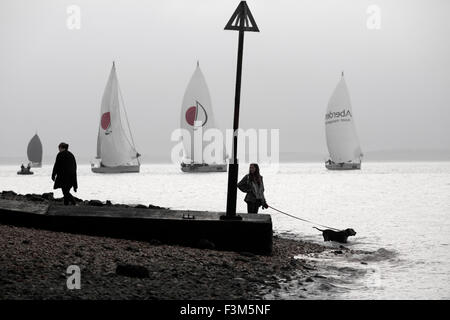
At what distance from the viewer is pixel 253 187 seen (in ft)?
45.0

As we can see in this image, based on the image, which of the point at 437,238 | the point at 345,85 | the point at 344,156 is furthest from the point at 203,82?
the point at 437,238

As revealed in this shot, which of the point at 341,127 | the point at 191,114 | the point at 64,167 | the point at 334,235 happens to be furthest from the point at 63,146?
the point at 341,127

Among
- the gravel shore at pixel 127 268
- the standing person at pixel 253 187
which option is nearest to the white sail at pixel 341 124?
the standing person at pixel 253 187

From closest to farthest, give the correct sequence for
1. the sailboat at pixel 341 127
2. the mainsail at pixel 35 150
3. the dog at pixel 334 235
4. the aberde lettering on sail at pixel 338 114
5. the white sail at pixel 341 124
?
the dog at pixel 334 235
the white sail at pixel 341 124
the sailboat at pixel 341 127
the aberde lettering on sail at pixel 338 114
the mainsail at pixel 35 150

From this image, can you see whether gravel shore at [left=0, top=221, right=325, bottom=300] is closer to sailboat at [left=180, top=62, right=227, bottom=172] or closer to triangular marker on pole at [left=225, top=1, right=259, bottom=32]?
triangular marker on pole at [left=225, top=1, right=259, bottom=32]

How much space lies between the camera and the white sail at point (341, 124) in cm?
8769

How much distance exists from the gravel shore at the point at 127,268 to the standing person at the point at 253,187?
1.71 meters

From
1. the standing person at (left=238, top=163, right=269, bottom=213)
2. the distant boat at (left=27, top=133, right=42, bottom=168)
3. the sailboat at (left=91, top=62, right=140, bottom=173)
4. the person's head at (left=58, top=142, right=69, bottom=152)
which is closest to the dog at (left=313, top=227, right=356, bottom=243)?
the standing person at (left=238, top=163, right=269, bottom=213)

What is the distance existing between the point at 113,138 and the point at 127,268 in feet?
229

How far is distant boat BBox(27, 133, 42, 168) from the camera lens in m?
128

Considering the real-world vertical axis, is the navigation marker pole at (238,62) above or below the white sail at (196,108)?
below

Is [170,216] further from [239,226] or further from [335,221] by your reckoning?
[335,221]

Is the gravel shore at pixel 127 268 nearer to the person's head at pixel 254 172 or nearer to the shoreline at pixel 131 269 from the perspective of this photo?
the shoreline at pixel 131 269
